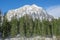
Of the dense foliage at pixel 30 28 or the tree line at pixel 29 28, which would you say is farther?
the dense foliage at pixel 30 28

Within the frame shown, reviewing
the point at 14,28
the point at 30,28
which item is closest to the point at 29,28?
the point at 30,28

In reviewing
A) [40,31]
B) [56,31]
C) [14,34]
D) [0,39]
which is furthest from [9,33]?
[56,31]

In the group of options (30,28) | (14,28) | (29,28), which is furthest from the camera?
(30,28)

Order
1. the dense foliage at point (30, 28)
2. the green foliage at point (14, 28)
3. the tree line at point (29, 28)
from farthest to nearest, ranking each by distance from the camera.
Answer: the dense foliage at point (30, 28), the tree line at point (29, 28), the green foliage at point (14, 28)

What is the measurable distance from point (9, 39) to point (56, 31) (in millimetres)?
20143

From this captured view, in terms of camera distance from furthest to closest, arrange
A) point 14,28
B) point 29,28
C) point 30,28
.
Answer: point 30,28
point 29,28
point 14,28

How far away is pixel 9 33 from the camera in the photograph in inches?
3314

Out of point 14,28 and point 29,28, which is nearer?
point 14,28

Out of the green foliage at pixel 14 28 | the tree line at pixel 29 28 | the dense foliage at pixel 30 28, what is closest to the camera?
the green foliage at pixel 14 28

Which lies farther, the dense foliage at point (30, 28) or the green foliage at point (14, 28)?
the dense foliage at point (30, 28)

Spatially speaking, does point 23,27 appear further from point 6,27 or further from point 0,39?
point 0,39

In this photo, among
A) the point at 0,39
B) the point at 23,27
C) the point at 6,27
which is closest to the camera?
the point at 0,39

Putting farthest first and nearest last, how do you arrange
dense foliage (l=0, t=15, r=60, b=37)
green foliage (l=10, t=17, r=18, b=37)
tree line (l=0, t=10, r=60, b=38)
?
dense foliage (l=0, t=15, r=60, b=37) < tree line (l=0, t=10, r=60, b=38) < green foliage (l=10, t=17, r=18, b=37)

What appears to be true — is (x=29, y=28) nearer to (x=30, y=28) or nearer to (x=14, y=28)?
(x=30, y=28)
